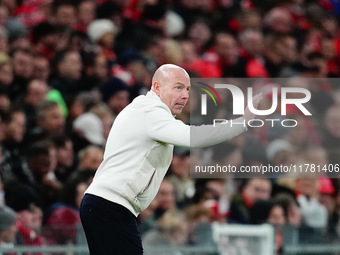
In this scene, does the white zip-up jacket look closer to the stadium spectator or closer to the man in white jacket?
the man in white jacket

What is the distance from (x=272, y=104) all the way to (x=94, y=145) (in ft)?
6.73

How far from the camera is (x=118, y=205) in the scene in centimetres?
546

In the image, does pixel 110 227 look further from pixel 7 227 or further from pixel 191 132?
pixel 7 227

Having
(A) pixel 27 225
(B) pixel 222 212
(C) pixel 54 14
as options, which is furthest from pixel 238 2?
(A) pixel 27 225

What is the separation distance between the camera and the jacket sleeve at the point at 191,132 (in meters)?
5.16

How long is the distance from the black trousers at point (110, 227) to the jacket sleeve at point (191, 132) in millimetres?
523

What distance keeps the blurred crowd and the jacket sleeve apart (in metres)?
2.56

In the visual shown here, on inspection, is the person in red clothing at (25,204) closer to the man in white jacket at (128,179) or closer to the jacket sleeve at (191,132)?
the man in white jacket at (128,179)

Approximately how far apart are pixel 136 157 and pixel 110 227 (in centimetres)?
45

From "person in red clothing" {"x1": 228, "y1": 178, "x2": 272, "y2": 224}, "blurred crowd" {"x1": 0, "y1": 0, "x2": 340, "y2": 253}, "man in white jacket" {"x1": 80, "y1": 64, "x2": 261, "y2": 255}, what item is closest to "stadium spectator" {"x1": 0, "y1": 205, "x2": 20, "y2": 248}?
"blurred crowd" {"x1": 0, "y1": 0, "x2": 340, "y2": 253}

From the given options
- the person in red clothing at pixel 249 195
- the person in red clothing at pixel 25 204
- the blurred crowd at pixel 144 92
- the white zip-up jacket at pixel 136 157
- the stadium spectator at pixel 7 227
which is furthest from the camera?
the person in red clothing at pixel 249 195

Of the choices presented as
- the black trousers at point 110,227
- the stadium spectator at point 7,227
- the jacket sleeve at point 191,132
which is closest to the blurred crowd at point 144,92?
the stadium spectator at point 7,227

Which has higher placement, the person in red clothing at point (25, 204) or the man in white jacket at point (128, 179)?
the man in white jacket at point (128, 179)

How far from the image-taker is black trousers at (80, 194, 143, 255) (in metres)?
5.46
